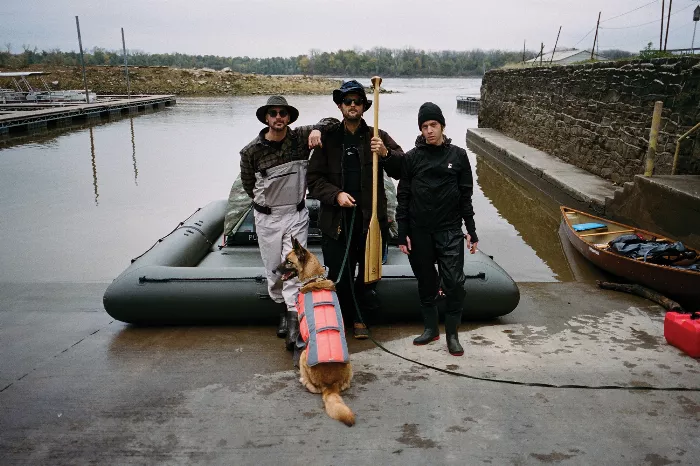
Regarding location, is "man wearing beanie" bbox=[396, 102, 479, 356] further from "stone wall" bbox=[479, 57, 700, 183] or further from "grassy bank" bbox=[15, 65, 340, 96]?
"grassy bank" bbox=[15, 65, 340, 96]

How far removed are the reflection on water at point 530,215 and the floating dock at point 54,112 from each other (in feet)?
62.5

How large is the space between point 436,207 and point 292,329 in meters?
1.38

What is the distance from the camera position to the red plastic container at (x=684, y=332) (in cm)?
371

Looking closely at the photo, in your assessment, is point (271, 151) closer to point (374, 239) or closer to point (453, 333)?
point (374, 239)

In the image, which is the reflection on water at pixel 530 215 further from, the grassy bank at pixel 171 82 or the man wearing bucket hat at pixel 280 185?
the grassy bank at pixel 171 82

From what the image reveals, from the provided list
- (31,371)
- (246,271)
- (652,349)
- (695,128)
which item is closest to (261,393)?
(246,271)

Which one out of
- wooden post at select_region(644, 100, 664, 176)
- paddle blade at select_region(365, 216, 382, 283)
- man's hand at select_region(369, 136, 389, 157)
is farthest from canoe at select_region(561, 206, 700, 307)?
man's hand at select_region(369, 136, 389, 157)

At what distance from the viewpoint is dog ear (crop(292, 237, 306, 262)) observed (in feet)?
11.8

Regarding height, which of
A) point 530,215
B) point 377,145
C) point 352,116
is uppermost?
point 352,116

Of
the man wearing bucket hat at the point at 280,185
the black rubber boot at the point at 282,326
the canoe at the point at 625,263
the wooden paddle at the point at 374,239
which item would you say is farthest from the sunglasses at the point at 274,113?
the canoe at the point at 625,263

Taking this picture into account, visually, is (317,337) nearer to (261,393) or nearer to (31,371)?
(261,393)

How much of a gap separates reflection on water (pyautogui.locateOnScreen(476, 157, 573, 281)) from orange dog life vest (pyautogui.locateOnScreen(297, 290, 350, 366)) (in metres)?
5.02

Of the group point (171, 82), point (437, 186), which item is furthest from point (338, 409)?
point (171, 82)

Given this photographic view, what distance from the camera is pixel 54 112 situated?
26.0 meters
